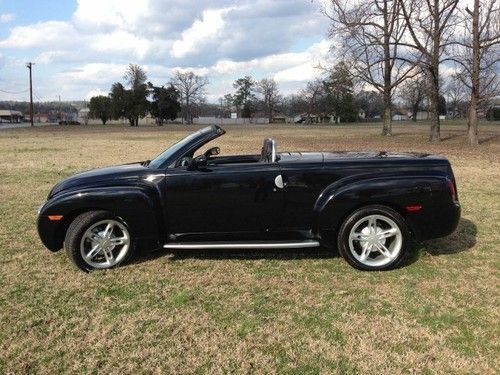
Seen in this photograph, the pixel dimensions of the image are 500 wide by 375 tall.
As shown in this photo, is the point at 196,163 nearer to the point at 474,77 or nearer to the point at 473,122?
the point at 474,77

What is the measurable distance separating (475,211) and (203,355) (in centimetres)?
582

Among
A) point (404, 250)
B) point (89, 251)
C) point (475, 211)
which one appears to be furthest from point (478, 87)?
point (89, 251)

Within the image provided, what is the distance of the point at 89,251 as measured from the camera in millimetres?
4969

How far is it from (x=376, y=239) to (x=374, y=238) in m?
0.02

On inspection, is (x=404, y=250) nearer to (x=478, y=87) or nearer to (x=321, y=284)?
(x=321, y=284)

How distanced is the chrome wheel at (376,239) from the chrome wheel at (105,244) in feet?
7.62

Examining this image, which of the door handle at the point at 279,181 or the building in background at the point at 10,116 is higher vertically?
the building in background at the point at 10,116

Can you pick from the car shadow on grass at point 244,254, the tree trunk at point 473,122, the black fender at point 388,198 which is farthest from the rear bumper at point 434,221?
the tree trunk at point 473,122

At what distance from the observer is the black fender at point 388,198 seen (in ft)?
15.7

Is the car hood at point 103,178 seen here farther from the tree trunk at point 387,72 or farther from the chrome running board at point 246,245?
the tree trunk at point 387,72

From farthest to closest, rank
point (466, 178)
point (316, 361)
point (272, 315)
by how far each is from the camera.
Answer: point (466, 178)
point (272, 315)
point (316, 361)

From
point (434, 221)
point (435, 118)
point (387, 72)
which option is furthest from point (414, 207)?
point (387, 72)

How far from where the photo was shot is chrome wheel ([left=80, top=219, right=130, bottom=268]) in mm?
4953

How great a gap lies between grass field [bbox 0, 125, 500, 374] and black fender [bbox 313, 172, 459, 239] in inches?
19.0
